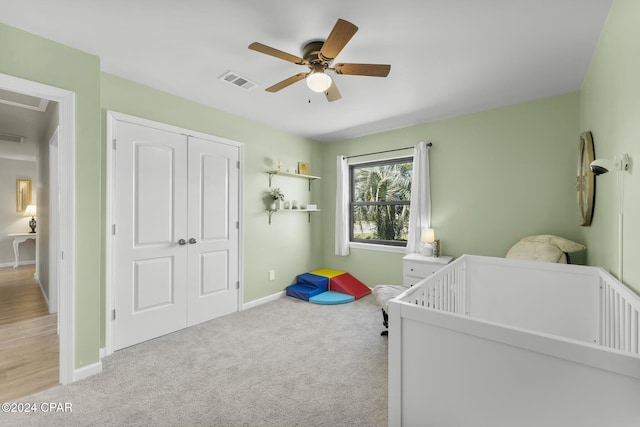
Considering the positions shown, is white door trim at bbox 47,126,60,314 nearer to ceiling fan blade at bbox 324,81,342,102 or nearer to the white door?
the white door

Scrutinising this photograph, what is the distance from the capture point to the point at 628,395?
2.72ft

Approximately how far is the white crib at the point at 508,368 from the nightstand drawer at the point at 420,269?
1.40 metres

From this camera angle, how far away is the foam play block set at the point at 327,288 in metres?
3.86

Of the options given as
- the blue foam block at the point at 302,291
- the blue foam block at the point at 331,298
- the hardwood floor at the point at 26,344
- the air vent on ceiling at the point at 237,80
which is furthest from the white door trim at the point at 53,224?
the blue foam block at the point at 331,298

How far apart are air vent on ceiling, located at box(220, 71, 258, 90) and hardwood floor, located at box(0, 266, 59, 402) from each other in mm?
2706

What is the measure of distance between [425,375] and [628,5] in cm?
206

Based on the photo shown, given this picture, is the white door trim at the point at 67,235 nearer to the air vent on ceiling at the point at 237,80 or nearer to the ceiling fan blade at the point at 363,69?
the air vent on ceiling at the point at 237,80

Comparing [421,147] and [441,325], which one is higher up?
[421,147]

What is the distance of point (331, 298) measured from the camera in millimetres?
3840

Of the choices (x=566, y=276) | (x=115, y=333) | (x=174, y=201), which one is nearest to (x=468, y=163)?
(x=566, y=276)

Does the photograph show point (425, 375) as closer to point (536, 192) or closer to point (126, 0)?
point (126, 0)

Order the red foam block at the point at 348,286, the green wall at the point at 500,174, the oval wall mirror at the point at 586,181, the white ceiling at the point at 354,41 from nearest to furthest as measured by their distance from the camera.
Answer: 1. the white ceiling at the point at 354,41
2. the oval wall mirror at the point at 586,181
3. the green wall at the point at 500,174
4. the red foam block at the point at 348,286

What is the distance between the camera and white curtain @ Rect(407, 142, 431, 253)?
366 centimetres

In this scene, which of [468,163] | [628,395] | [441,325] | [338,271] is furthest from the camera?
[338,271]
